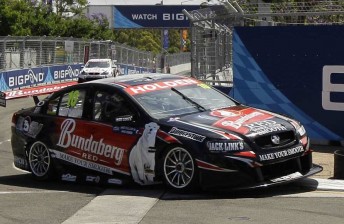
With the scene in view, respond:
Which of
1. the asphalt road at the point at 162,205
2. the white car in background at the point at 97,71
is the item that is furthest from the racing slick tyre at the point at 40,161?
the white car in background at the point at 97,71

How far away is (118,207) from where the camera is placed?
811 centimetres

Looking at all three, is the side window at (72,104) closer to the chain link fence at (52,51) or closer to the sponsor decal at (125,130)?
the sponsor decal at (125,130)

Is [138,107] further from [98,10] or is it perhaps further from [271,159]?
[98,10]

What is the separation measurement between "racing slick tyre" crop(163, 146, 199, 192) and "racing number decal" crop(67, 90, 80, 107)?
6.30 feet

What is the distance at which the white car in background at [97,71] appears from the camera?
37.6 metres

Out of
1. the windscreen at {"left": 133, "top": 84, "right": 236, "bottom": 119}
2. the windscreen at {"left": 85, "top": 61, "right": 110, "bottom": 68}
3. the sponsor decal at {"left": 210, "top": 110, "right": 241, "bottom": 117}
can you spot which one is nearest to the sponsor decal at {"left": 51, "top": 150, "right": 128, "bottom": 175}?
the windscreen at {"left": 133, "top": 84, "right": 236, "bottom": 119}

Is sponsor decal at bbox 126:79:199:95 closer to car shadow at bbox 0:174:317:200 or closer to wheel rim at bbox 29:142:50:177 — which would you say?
car shadow at bbox 0:174:317:200

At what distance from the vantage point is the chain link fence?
3435cm

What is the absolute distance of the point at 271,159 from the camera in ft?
27.5

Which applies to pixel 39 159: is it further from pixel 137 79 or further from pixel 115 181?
pixel 137 79

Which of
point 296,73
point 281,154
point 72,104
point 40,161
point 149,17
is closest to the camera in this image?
point 281,154

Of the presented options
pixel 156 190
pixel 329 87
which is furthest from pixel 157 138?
pixel 329 87

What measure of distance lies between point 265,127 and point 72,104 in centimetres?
291

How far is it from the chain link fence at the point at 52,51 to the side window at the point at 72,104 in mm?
23538
